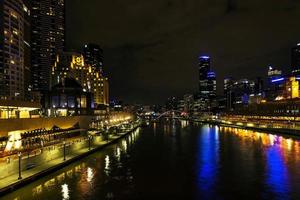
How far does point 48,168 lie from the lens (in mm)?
28156

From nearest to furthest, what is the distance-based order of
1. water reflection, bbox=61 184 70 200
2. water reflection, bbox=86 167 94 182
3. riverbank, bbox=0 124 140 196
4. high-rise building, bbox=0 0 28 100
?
1. riverbank, bbox=0 124 140 196
2. water reflection, bbox=61 184 70 200
3. water reflection, bbox=86 167 94 182
4. high-rise building, bbox=0 0 28 100

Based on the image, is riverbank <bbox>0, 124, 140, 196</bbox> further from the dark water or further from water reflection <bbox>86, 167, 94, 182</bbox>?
water reflection <bbox>86, 167, 94, 182</bbox>

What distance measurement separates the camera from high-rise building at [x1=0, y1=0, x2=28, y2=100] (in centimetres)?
14600

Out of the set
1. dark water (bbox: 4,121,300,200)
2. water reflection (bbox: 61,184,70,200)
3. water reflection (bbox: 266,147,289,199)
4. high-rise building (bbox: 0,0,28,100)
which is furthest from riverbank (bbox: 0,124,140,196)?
high-rise building (bbox: 0,0,28,100)

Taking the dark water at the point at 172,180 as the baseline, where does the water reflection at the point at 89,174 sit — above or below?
above

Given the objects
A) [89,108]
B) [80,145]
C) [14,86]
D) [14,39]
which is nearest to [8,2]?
[14,39]

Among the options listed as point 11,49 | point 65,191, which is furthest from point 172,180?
point 11,49

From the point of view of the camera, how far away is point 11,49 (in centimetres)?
15325

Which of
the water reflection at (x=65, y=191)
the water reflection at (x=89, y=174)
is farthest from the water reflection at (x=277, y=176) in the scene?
the water reflection at (x=89, y=174)

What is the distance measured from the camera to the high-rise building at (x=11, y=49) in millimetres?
146000

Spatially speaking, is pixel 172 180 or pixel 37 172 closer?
pixel 37 172

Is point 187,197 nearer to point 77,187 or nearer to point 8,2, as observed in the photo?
point 77,187

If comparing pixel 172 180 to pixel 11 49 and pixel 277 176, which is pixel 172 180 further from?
pixel 11 49

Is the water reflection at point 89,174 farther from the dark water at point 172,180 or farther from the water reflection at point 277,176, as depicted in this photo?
the water reflection at point 277,176
